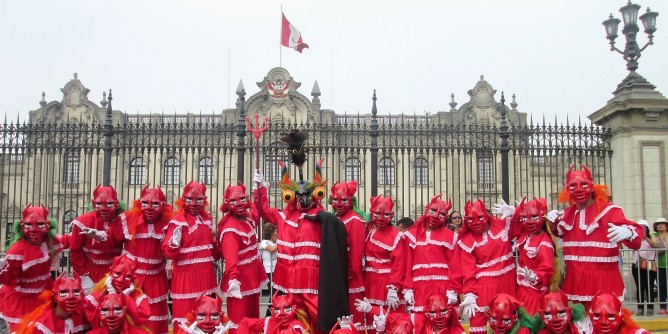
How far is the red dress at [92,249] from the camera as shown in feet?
20.6

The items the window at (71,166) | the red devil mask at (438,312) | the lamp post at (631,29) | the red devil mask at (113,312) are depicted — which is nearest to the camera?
the red devil mask at (113,312)

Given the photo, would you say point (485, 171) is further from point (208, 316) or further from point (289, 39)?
point (208, 316)

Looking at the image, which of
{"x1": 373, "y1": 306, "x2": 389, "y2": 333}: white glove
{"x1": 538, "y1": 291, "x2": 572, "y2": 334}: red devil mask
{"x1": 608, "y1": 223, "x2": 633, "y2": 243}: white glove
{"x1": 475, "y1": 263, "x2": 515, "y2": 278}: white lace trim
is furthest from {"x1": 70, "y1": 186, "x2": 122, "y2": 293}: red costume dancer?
{"x1": 608, "y1": 223, "x2": 633, "y2": 243}: white glove

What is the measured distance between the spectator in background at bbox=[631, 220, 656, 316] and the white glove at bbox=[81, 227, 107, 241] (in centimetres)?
659

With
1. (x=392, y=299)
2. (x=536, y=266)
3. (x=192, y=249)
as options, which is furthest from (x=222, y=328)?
(x=536, y=266)

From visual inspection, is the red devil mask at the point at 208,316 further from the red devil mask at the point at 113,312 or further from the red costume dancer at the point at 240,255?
the red devil mask at the point at 113,312

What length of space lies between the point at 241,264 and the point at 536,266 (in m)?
2.95

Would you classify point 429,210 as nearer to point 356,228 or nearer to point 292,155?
point 356,228

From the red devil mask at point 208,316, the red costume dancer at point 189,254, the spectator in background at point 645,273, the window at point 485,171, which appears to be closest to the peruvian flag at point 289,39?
the window at point 485,171

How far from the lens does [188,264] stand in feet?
19.9

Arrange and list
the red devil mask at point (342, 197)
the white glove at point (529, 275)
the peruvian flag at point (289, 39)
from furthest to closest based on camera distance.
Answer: the peruvian flag at point (289, 39) < the red devil mask at point (342, 197) < the white glove at point (529, 275)

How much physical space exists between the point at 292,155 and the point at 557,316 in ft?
10.2

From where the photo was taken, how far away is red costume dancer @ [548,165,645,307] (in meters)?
5.79

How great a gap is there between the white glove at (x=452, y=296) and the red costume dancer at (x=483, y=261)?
0.30 feet
